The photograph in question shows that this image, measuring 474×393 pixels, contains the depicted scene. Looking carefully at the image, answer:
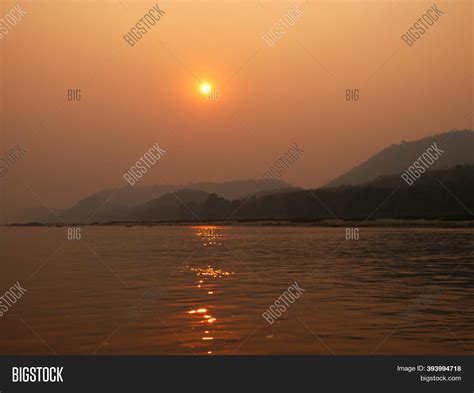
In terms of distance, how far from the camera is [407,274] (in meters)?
35.0

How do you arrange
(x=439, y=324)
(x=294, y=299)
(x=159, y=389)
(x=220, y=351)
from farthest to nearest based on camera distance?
(x=294, y=299) → (x=439, y=324) → (x=220, y=351) → (x=159, y=389)

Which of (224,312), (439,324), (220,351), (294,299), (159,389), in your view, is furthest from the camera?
(294,299)

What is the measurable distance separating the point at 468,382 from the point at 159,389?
6.98 metres

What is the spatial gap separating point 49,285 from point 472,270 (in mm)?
22361

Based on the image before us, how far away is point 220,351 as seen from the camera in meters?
16.5

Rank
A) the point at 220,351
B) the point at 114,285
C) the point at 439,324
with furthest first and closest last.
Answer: the point at 114,285 < the point at 439,324 < the point at 220,351

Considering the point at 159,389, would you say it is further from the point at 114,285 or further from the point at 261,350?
the point at 114,285

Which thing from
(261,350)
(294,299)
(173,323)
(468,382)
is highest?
(294,299)

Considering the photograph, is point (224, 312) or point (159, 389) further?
point (224, 312)

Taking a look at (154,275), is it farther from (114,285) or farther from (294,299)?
(294,299)

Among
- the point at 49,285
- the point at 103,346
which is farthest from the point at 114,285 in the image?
the point at 103,346

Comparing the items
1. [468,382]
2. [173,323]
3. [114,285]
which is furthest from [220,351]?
[114,285]

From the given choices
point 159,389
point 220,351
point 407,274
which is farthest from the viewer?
point 407,274

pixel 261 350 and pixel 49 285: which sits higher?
pixel 49 285
